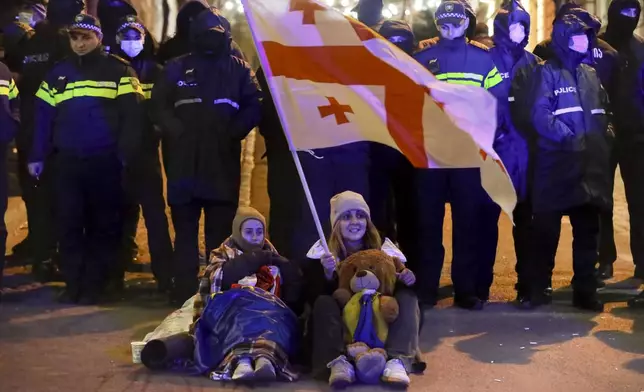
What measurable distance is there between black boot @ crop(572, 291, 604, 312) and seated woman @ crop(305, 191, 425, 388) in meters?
1.83

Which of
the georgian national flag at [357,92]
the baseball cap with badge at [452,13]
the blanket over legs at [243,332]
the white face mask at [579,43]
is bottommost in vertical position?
the blanket over legs at [243,332]

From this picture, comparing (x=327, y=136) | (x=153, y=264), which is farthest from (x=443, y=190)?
(x=153, y=264)

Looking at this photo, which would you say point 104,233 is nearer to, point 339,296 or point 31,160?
point 31,160

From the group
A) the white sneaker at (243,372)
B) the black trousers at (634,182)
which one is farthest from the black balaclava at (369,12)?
the white sneaker at (243,372)

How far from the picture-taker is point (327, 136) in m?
5.20

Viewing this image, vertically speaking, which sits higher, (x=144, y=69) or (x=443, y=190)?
(x=144, y=69)

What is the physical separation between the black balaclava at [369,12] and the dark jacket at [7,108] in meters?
2.69

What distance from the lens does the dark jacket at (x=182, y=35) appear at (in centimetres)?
711

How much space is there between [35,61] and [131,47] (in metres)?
0.84

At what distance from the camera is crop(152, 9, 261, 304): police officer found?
20.7 feet

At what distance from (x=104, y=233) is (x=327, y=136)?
2.33 m

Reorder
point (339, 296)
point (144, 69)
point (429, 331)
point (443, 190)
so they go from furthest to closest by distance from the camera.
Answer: point (144, 69), point (443, 190), point (429, 331), point (339, 296)

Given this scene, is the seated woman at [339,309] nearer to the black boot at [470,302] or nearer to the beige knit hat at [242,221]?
the beige knit hat at [242,221]

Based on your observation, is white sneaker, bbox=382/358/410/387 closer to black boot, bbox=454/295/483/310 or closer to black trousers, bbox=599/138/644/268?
black boot, bbox=454/295/483/310
